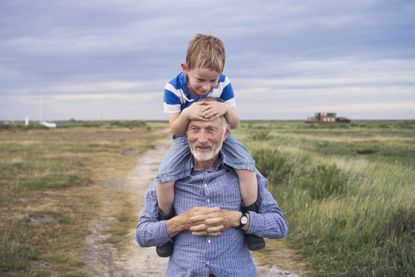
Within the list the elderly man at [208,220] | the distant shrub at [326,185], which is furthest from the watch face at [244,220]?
the distant shrub at [326,185]

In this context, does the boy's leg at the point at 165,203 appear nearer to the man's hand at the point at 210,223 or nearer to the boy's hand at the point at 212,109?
the man's hand at the point at 210,223

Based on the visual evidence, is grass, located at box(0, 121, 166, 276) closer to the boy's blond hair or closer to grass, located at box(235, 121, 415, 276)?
grass, located at box(235, 121, 415, 276)

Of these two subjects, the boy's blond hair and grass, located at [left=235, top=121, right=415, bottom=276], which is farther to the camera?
grass, located at [left=235, top=121, right=415, bottom=276]

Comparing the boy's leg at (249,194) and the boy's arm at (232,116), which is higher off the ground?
the boy's arm at (232,116)

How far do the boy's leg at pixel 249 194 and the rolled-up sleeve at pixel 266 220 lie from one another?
6cm

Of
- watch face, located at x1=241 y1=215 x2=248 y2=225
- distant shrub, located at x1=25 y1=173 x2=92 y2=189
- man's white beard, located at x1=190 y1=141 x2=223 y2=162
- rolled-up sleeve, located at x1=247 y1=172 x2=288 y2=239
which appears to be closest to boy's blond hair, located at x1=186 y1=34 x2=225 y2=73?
man's white beard, located at x1=190 y1=141 x2=223 y2=162

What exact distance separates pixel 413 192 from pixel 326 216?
170 cm

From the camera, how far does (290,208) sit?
9.12 m

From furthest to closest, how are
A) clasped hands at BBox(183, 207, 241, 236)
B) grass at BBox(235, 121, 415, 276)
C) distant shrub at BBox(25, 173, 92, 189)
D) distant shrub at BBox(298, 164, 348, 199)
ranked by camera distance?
distant shrub at BBox(25, 173, 92, 189) < distant shrub at BBox(298, 164, 348, 199) < grass at BBox(235, 121, 415, 276) < clasped hands at BBox(183, 207, 241, 236)

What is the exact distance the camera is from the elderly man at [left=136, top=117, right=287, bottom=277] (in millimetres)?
2818

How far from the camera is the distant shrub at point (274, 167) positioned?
12.2 m

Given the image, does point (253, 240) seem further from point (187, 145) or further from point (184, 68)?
point (184, 68)

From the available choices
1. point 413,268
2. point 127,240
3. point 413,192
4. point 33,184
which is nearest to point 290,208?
point 413,192

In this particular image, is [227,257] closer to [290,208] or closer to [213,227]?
[213,227]
